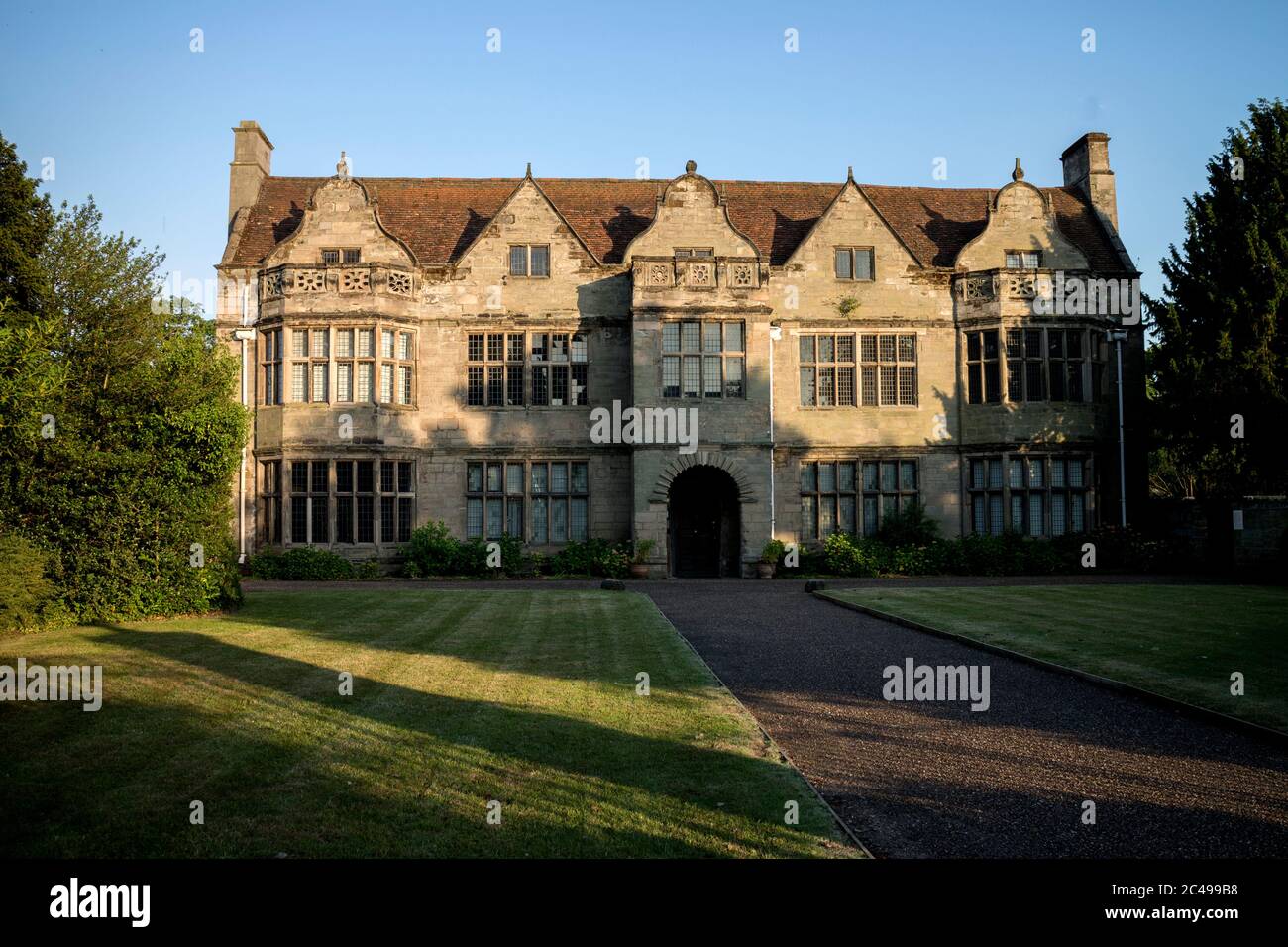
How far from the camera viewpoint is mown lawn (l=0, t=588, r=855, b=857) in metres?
5.21

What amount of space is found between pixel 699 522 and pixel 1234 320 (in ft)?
53.9

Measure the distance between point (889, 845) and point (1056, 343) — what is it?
26.7 m

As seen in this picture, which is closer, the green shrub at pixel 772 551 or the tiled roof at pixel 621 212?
the green shrub at pixel 772 551

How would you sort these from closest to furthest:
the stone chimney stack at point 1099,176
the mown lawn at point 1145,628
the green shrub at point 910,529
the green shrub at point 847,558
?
1. the mown lawn at point 1145,628
2. the green shrub at point 847,558
3. the green shrub at point 910,529
4. the stone chimney stack at point 1099,176

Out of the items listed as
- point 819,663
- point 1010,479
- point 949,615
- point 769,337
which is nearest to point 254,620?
point 819,663

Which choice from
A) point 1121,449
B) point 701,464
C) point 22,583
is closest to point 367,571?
point 701,464

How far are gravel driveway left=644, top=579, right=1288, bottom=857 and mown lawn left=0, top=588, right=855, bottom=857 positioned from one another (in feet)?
1.80

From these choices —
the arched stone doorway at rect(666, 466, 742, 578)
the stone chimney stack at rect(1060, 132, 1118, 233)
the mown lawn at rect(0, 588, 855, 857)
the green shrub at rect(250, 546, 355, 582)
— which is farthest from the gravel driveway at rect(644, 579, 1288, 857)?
the stone chimney stack at rect(1060, 132, 1118, 233)

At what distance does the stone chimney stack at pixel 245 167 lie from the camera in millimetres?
30656

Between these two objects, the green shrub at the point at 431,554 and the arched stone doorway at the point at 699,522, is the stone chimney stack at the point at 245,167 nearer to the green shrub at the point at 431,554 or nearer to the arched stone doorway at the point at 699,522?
the green shrub at the point at 431,554

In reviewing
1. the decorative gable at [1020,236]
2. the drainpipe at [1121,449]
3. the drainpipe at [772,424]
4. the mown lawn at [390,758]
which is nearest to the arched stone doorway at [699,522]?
the drainpipe at [772,424]

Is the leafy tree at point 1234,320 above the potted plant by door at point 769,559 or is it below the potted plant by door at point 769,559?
above

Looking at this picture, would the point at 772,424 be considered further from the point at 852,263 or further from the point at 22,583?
the point at 22,583

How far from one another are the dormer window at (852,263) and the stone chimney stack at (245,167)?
19881mm
